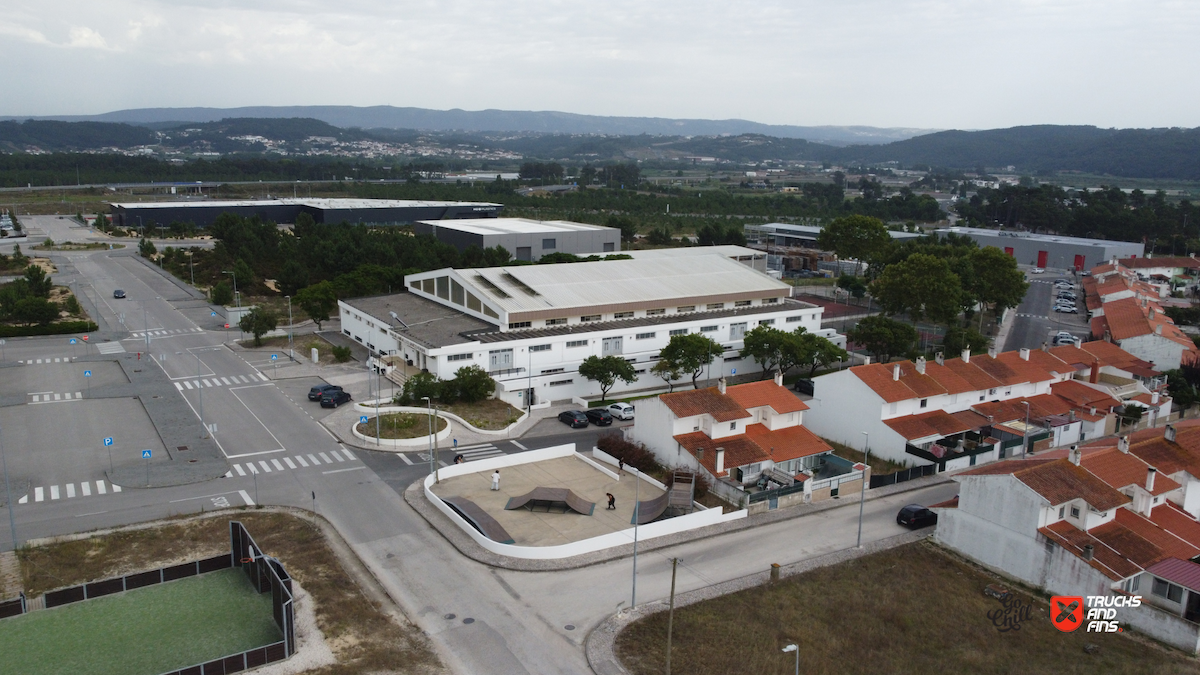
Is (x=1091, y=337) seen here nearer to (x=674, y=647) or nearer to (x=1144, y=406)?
(x=1144, y=406)

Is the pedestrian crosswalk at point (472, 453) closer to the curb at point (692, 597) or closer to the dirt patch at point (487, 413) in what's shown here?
the dirt patch at point (487, 413)

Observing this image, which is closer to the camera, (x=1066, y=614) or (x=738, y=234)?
(x=1066, y=614)

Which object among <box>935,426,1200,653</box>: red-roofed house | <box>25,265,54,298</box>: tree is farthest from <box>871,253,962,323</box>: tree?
<box>25,265,54,298</box>: tree

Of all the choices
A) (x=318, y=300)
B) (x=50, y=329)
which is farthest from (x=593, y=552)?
(x=50, y=329)

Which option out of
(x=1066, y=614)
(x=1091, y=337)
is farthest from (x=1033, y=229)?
(x=1066, y=614)

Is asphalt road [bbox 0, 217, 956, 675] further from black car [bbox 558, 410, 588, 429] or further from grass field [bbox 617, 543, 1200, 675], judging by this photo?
grass field [bbox 617, 543, 1200, 675]

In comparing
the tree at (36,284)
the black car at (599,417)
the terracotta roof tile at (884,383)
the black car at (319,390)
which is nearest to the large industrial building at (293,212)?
the tree at (36,284)

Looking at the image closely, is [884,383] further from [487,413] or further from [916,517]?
[487,413]
